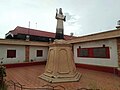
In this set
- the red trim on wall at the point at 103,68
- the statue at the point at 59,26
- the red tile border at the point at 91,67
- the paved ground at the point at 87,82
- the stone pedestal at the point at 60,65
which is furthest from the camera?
the red tile border at the point at 91,67

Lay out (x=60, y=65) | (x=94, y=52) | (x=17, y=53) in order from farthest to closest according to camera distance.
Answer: (x=17, y=53), (x=94, y=52), (x=60, y=65)

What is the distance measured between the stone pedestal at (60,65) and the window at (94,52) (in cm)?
414

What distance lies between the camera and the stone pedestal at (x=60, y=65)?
7.14 meters

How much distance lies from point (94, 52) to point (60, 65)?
17.2 feet

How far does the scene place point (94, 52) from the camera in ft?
37.3

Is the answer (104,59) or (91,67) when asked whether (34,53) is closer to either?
(91,67)

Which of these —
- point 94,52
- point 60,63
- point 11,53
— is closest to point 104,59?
point 94,52

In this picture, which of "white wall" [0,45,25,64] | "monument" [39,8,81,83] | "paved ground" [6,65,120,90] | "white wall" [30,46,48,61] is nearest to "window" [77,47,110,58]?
"paved ground" [6,65,120,90]

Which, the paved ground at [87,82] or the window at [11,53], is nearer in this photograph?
the paved ground at [87,82]

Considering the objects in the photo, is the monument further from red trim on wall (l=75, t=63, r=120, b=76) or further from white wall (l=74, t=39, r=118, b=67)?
white wall (l=74, t=39, r=118, b=67)

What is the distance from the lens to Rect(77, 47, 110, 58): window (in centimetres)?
1027

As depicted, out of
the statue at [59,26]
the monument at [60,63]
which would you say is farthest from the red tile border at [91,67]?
the statue at [59,26]

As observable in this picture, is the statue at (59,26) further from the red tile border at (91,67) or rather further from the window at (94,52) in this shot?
the red tile border at (91,67)

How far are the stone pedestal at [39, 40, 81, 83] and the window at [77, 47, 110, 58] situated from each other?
13.6ft
